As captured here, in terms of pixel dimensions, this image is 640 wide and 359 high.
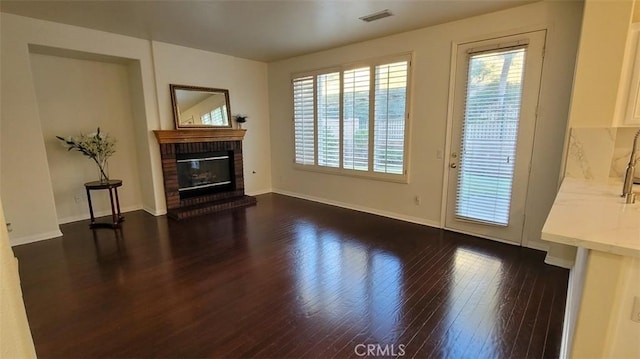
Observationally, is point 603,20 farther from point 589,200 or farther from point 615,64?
point 589,200

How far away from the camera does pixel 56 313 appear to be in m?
2.43

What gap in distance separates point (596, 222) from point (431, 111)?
2.97m

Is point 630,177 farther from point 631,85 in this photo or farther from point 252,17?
point 252,17

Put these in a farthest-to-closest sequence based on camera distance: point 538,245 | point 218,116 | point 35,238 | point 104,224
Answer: point 218,116
point 104,224
point 35,238
point 538,245

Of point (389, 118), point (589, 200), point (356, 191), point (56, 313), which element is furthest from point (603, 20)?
point (56, 313)

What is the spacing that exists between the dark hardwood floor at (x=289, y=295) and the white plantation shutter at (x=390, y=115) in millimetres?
1127

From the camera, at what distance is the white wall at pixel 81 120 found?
4430 mm

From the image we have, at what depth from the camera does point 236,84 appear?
5867 mm

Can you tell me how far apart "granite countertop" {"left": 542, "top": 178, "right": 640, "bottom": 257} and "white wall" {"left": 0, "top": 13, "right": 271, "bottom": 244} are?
516 cm

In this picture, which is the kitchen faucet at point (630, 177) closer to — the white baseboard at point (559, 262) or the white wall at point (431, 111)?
the white baseboard at point (559, 262)

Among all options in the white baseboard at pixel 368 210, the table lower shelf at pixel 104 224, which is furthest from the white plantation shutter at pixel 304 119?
the table lower shelf at pixel 104 224

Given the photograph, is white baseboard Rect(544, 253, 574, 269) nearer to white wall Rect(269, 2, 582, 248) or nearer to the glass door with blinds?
white wall Rect(269, 2, 582, 248)

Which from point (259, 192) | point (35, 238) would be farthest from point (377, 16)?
point (35, 238)

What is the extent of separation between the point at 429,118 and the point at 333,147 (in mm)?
1781
